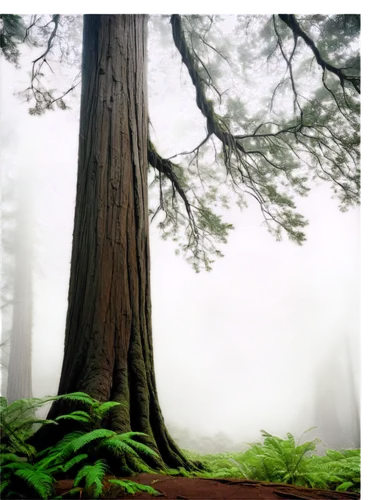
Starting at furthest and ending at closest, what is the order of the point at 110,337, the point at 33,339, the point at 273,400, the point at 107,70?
the point at 273,400 → the point at 33,339 → the point at 107,70 → the point at 110,337

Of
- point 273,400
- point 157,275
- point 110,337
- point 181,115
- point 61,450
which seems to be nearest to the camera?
point 61,450

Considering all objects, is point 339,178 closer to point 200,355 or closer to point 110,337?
point 200,355

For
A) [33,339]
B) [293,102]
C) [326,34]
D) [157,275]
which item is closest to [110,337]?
[33,339]

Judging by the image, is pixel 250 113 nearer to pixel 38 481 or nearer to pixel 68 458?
pixel 68 458

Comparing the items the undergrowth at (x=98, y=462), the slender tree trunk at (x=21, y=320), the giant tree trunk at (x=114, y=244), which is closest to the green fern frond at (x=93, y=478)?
the undergrowth at (x=98, y=462)

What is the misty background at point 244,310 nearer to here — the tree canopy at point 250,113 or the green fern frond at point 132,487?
the tree canopy at point 250,113

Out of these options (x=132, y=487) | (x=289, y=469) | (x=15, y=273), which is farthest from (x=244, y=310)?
(x=132, y=487)

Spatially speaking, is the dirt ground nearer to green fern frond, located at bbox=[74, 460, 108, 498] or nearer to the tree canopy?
green fern frond, located at bbox=[74, 460, 108, 498]

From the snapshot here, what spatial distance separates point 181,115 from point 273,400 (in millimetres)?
3382

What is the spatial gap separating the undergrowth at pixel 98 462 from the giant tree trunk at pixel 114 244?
0.22 metres

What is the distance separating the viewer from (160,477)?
2064 mm

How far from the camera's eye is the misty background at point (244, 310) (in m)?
3.66

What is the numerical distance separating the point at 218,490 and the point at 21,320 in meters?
2.24

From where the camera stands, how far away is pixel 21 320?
3.33 m
